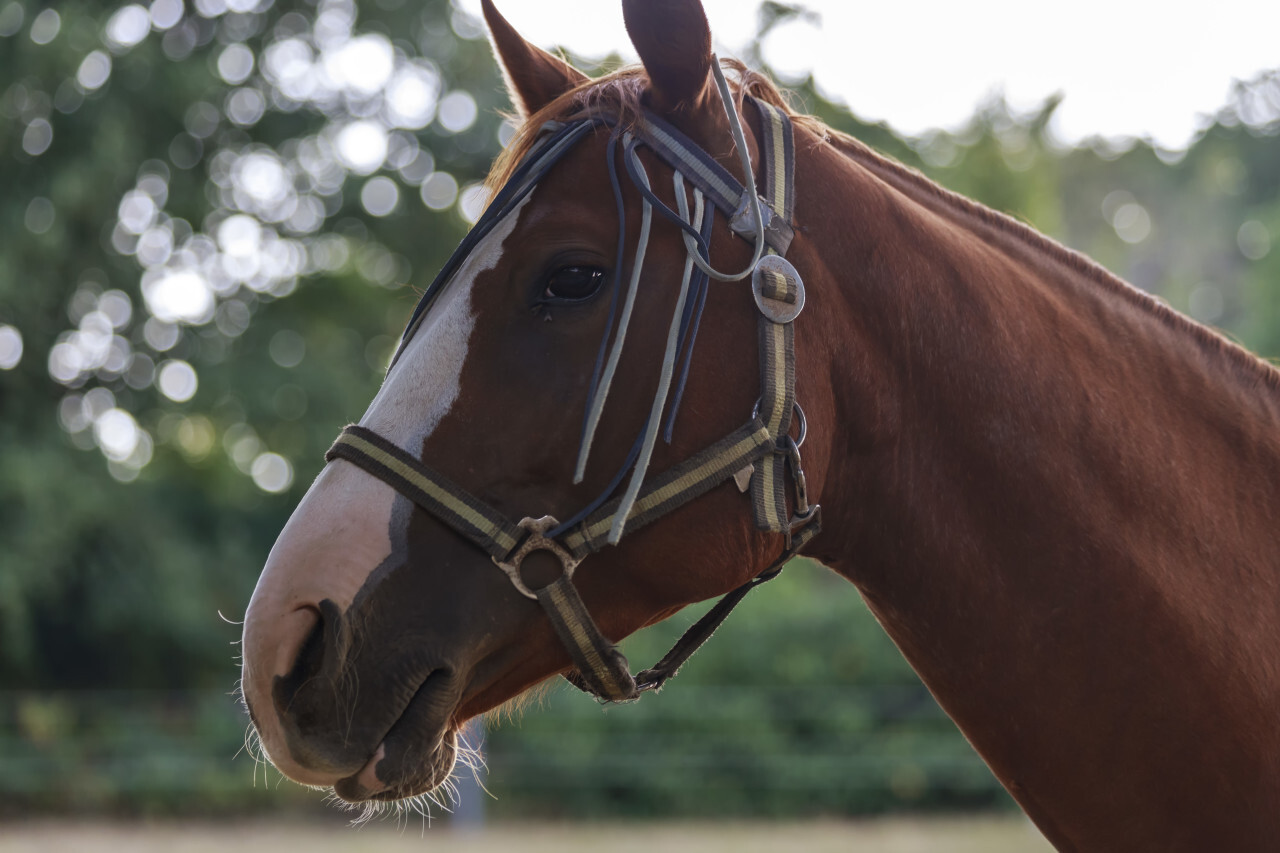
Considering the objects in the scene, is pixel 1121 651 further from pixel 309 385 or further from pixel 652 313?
pixel 309 385

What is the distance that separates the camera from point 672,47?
1.72 metres

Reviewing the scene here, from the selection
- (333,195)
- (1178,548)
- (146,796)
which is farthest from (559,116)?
(333,195)

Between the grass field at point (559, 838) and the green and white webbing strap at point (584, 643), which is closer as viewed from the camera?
the green and white webbing strap at point (584, 643)

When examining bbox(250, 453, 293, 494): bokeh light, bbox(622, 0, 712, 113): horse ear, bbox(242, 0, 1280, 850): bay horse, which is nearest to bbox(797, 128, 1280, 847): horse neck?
bbox(242, 0, 1280, 850): bay horse

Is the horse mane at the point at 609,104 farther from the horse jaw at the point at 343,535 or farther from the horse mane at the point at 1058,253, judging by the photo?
the horse jaw at the point at 343,535

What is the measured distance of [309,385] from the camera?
1312 cm

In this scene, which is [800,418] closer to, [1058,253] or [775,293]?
[775,293]

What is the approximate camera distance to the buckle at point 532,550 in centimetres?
163

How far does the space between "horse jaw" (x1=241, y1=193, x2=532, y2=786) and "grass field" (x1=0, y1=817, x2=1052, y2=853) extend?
26.5 ft

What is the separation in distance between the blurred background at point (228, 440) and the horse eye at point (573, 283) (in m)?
9.30

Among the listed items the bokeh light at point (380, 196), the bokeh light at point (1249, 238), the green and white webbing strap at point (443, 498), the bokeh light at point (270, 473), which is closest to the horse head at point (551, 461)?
the green and white webbing strap at point (443, 498)

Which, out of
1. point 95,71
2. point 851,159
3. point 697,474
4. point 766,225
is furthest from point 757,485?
point 95,71

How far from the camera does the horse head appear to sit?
1570mm

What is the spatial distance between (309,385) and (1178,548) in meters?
12.4
